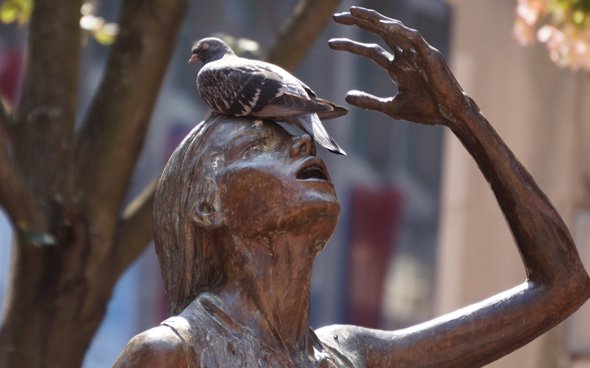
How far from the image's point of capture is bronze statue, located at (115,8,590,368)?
115 inches

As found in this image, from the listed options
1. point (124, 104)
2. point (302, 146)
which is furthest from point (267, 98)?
point (124, 104)

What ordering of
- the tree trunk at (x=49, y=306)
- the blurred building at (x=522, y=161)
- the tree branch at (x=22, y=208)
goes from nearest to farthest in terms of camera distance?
the tree branch at (x=22, y=208) → the tree trunk at (x=49, y=306) → the blurred building at (x=522, y=161)

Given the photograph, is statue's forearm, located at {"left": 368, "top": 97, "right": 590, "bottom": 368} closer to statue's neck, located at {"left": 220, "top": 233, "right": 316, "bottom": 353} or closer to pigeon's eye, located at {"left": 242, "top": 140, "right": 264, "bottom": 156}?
statue's neck, located at {"left": 220, "top": 233, "right": 316, "bottom": 353}

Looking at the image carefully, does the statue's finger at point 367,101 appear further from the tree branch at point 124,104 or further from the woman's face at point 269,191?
the tree branch at point 124,104

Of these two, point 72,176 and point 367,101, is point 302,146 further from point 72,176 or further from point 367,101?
point 72,176

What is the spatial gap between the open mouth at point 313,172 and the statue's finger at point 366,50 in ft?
0.92

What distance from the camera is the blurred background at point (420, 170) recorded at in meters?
9.89

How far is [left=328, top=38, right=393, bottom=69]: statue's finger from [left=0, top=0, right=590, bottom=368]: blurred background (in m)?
6.59

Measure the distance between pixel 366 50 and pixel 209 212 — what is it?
20.8 inches

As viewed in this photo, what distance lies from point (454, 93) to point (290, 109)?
1.21ft

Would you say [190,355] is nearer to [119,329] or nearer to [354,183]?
[119,329]

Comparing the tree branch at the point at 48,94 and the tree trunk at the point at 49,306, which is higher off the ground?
the tree branch at the point at 48,94

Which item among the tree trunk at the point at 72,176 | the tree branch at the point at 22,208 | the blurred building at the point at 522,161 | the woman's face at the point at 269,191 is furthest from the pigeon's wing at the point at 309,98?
the blurred building at the point at 522,161

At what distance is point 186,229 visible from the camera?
296cm
